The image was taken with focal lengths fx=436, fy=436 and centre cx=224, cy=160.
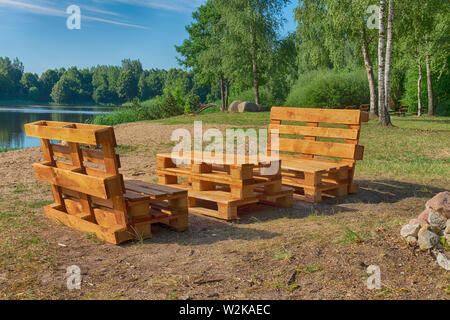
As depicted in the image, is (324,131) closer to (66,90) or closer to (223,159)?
(223,159)

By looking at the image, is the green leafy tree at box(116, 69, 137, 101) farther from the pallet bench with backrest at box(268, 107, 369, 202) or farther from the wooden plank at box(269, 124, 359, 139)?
the pallet bench with backrest at box(268, 107, 369, 202)

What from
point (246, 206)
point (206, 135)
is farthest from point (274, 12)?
point (246, 206)

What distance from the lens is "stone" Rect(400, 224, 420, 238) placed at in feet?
12.6

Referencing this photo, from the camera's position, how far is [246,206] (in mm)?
6090

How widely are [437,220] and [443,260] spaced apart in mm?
465

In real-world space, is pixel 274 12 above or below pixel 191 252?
above

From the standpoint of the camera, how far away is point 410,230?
3881mm

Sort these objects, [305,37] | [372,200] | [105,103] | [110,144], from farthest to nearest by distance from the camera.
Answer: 1. [105,103]
2. [305,37]
3. [372,200]
4. [110,144]

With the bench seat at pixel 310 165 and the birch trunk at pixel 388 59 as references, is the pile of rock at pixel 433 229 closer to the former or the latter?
the bench seat at pixel 310 165

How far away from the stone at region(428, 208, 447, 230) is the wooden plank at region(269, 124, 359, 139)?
3.04 meters
